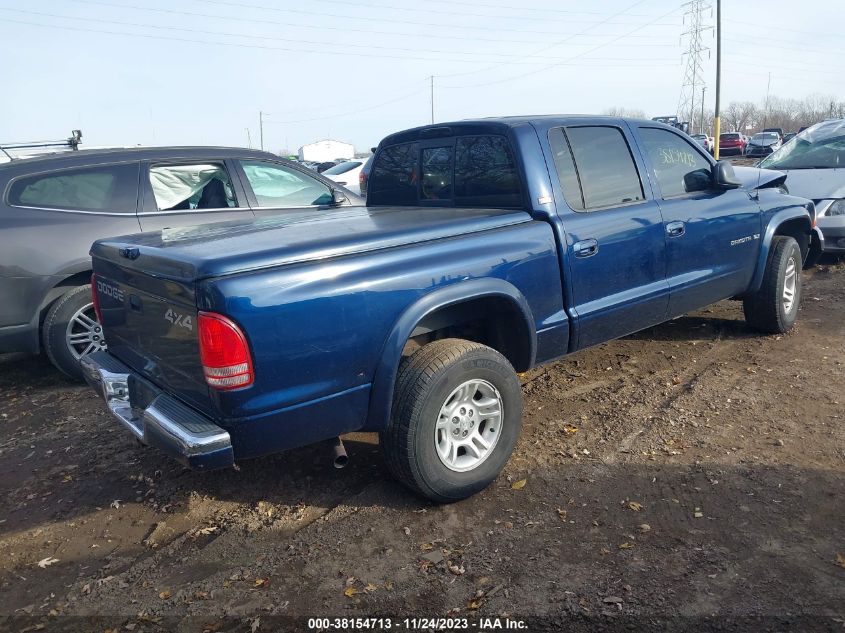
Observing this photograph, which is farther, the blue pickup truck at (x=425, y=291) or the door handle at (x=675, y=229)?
the door handle at (x=675, y=229)

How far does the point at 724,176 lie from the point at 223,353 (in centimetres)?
372

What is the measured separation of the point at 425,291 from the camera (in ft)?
10.3

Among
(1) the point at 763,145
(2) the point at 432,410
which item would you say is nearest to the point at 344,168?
(2) the point at 432,410

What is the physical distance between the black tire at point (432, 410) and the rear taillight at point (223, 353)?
2.52 feet

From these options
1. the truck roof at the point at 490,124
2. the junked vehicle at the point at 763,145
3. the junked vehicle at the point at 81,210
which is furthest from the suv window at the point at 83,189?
the junked vehicle at the point at 763,145

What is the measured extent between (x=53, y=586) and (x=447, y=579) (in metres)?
1.70

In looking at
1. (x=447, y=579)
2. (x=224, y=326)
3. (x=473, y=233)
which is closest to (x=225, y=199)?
(x=473, y=233)

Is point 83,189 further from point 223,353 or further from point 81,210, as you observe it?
point 223,353

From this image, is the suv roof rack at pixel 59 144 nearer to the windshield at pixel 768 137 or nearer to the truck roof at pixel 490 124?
the truck roof at pixel 490 124

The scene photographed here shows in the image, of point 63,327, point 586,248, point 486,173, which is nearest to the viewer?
point 586,248

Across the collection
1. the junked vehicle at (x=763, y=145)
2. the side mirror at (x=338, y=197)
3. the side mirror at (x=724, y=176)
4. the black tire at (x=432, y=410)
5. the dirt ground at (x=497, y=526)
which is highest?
the junked vehicle at (x=763, y=145)

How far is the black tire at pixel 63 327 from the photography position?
515 cm

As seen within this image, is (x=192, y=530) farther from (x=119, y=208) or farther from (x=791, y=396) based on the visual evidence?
(x=791, y=396)

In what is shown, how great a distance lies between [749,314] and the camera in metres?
5.66
